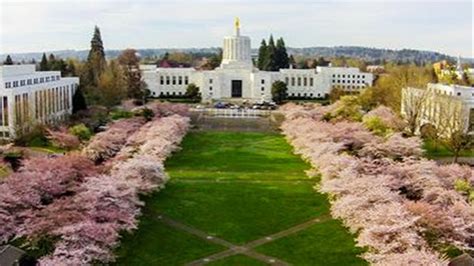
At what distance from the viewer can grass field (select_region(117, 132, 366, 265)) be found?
28016 mm

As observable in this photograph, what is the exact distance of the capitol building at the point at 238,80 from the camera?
102m

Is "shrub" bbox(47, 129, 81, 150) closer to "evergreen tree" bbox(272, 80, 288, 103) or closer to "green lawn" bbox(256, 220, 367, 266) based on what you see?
"green lawn" bbox(256, 220, 367, 266)

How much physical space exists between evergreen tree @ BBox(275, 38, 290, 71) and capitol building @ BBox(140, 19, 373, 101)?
1027 centimetres

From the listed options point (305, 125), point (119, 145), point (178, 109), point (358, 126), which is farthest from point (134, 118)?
point (358, 126)

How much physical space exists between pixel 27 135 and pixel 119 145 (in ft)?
35.3

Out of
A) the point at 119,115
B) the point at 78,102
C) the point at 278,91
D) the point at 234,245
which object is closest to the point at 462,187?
the point at 234,245

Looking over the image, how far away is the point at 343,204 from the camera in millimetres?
31234

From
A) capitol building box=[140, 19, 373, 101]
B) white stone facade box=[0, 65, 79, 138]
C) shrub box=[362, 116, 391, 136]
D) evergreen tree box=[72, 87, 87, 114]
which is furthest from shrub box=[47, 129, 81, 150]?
capitol building box=[140, 19, 373, 101]

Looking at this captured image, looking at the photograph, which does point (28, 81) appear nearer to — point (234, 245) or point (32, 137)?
point (32, 137)

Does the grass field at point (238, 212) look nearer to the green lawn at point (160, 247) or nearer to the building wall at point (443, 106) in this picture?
the green lawn at point (160, 247)

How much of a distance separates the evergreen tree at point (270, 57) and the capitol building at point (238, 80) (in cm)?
849

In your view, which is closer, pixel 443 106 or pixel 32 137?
pixel 32 137

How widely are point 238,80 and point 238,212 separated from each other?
7084 cm

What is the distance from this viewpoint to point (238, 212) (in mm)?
35031
